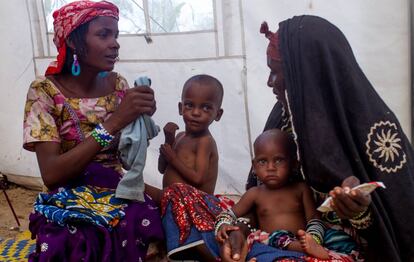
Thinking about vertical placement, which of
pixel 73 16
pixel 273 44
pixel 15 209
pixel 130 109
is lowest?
pixel 15 209

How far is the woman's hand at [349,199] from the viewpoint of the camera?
1.47 m

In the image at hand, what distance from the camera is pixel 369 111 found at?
5.40 feet

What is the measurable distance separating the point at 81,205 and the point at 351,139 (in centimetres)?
103

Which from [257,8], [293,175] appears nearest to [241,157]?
[257,8]

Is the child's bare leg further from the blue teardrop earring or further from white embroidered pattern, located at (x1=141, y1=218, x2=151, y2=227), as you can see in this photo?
the blue teardrop earring

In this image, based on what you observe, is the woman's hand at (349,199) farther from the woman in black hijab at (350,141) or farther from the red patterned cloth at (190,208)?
the red patterned cloth at (190,208)

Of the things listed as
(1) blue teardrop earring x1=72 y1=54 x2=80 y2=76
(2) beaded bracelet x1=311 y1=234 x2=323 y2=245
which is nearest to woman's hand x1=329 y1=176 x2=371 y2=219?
(2) beaded bracelet x1=311 y1=234 x2=323 y2=245

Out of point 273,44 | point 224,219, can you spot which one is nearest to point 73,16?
point 273,44

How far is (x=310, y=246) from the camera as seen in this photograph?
1.60 meters

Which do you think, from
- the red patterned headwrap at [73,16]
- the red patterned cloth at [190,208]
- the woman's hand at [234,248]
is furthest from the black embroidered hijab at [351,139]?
the red patterned headwrap at [73,16]

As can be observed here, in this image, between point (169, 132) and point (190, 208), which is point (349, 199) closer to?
point (190, 208)

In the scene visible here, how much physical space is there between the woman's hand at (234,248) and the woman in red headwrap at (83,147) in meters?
0.40

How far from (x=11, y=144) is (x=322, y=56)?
11.6 ft

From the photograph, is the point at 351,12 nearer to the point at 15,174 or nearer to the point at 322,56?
the point at 322,56
